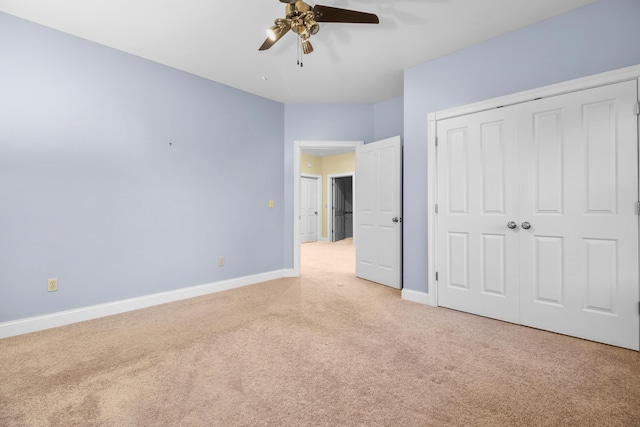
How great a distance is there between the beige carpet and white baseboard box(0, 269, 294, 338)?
109 millimetres

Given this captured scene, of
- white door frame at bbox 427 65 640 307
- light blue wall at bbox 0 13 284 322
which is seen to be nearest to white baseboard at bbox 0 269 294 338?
light blue wall at bbox 0 13 284 322

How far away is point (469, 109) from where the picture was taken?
9.68ft

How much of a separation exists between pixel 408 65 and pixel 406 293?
2590 mm

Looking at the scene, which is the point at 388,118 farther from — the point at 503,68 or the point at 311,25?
the point at 311,25

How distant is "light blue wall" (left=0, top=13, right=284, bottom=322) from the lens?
100 inches

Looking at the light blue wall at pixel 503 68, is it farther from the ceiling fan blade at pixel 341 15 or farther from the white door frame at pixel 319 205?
the white door frame at pixel 319 205

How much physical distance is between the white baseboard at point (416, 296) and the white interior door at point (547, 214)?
17 cm

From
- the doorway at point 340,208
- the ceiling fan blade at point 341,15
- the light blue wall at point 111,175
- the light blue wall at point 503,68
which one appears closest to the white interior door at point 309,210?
the doorway at point 340,208

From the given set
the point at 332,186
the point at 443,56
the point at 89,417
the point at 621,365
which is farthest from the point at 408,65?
the point at 332,186

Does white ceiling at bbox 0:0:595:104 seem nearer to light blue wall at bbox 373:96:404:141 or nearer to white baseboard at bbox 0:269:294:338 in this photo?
light blue wall at bbox 373:96:404:141

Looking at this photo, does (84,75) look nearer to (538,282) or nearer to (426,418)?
(426,418)

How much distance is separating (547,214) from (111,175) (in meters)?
4.07

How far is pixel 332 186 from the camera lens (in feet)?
30.4

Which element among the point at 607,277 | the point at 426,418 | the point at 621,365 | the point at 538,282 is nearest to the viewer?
the point at 426,418
